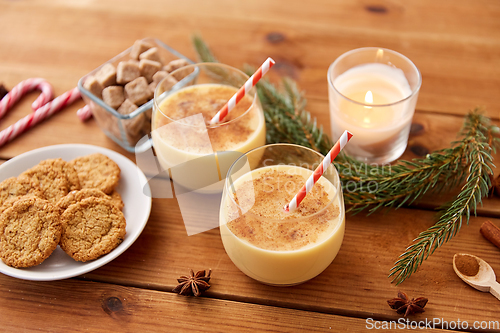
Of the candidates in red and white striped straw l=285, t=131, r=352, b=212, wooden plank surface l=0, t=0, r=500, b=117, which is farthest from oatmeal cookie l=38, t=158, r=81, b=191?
red and white striped straw l=285, t=131, r=352, b=212

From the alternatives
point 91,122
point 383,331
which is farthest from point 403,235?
point 91,122

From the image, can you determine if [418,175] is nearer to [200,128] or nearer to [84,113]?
[200,128]

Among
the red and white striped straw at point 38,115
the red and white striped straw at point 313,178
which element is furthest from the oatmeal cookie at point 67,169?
the red and white striped straw at point 313,178

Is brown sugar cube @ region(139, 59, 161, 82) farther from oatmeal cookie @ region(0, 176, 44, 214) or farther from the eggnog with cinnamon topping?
oatmeal cookie @ region(0, 176, 44, 214)

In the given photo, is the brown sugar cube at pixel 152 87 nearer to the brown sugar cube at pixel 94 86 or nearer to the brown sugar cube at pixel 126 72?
the brown sugar cube at pixel 126 72

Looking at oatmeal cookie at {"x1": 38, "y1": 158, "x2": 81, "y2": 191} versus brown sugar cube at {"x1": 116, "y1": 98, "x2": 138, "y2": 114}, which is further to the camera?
brown sugar cube at {"x1": 116, "y1": 98, "x2": 138, "y2": 114}

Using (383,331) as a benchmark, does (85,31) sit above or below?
above

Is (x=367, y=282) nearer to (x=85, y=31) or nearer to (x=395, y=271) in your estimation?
(x=395, y=271)
